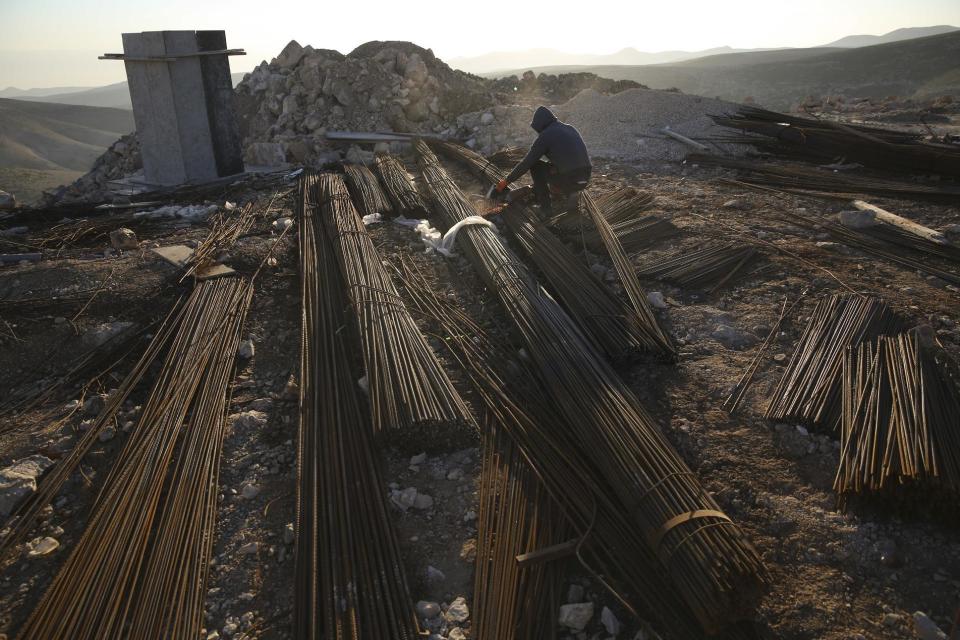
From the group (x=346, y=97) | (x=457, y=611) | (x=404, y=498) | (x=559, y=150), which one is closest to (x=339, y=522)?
(x=404, y=498)

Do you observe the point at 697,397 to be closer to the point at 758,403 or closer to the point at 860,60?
the point at 758,403

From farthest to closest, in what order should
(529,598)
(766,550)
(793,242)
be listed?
(793,242) < (766,550) < (529,598)

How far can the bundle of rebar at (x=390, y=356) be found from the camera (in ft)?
11.2

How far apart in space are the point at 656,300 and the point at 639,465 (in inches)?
91.6

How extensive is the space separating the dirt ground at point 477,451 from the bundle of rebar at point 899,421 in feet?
0.58

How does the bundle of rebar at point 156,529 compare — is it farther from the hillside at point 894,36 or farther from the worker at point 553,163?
the hillside at point 894,36

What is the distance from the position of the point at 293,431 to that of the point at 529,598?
1988mm

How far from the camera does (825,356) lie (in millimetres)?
3869

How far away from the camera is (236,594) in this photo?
272cm

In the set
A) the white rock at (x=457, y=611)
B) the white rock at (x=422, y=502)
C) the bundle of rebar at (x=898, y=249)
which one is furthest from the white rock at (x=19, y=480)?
the bundle of rebar at (x=898, y=249)

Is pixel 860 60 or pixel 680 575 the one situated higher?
pixel 860 60

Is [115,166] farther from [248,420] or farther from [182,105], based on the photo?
[248,420]

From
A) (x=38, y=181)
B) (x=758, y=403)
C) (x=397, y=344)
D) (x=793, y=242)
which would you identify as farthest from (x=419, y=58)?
(x=38, y=181)

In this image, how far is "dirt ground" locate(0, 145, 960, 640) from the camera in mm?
2594
